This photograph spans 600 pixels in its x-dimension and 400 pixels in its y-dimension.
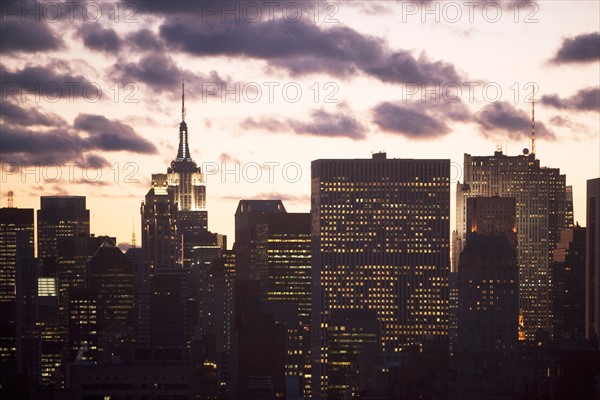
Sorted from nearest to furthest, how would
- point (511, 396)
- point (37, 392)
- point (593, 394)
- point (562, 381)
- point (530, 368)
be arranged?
point (593, 394), point (562, 381), point (511, 396), point (530, 368), point (37, 392)

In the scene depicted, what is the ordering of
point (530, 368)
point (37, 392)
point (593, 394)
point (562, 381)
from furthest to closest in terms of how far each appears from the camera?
point (37, 392) → point (530, 368) → point (562, 381) → point (593, 394)

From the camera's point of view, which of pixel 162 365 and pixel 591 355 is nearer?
pixel 591 355

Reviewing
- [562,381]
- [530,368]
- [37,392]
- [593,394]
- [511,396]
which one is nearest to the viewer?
[593,394]

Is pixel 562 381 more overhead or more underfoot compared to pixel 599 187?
more underfoot

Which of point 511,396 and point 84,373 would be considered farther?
point 84,373

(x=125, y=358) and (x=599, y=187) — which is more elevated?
(x=599, y=187)

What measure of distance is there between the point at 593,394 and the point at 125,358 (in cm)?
8935

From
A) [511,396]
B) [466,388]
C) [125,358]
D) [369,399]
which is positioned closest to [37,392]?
[125,358]

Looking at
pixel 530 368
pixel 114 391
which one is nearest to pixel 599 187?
pixel 530 368

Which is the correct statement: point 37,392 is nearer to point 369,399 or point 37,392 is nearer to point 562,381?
point 369,399

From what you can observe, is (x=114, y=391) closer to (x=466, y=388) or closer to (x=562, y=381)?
(x=466, y=388)

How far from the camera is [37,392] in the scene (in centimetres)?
19512

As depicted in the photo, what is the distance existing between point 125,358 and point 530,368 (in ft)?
166

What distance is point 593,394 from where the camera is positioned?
12062 centimetres
